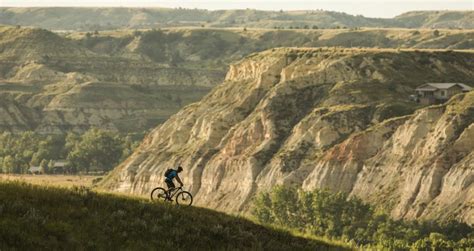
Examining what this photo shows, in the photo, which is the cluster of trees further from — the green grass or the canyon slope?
the green grass

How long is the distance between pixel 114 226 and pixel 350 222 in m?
83.6

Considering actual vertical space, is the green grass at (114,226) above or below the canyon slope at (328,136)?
above

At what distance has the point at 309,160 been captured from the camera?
143000mm

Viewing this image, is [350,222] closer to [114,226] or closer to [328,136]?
[328,136]

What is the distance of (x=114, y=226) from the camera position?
35875 mm

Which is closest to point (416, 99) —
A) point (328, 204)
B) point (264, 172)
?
point (264, 172)

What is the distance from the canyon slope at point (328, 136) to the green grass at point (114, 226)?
247 feet

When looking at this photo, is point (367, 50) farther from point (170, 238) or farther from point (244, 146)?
point (170, 238)

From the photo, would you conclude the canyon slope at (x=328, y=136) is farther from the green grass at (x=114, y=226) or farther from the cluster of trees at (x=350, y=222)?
the green grass at (x=114, y=226)

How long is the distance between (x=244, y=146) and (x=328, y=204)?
36.3m

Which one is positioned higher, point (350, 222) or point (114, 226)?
point (114, 226)

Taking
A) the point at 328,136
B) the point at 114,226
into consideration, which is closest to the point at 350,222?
the point at 328,136

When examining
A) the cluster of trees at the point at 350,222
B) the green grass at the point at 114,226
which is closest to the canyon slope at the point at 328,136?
the cluster of trees at the point at 350,222

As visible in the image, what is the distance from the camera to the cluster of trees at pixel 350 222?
9719 centimetres
